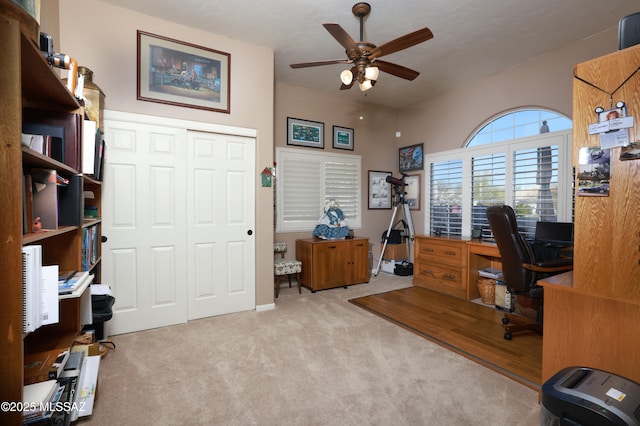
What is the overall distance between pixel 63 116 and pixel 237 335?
2127mm

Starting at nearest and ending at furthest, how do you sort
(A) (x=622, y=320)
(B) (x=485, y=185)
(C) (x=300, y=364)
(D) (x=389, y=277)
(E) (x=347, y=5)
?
(A) (x=622, y=320) → (C) (x=300, y=364) → (E) (x=347, y=5) → (B) (x=485, y=185) → (D) (x=389, y=277)

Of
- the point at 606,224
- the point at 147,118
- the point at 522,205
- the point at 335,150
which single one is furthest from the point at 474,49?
the point at 147,118

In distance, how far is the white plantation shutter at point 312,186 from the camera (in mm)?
4453

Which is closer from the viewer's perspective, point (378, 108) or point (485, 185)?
point (485, 185)

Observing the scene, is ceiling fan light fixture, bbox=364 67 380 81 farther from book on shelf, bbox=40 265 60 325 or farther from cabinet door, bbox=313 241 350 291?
book on shelf, bbox=40 265 60 325

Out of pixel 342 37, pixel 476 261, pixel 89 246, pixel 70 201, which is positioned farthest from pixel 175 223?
pixel 476 261

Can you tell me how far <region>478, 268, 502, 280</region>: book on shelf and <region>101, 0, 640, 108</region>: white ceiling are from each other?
261 cm

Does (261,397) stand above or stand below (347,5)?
below

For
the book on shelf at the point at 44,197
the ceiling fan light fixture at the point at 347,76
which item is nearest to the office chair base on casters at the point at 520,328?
the ceiling fan light fixture at the point at 347,76

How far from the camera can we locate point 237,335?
2.77m

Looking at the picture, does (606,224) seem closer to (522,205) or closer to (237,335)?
(522,205)

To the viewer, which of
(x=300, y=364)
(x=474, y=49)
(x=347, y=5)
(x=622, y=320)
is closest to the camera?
(x=622, y=320)

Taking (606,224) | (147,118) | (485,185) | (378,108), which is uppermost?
(378,108)

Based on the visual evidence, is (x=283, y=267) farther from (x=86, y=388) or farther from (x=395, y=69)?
(x=395, y=69)
